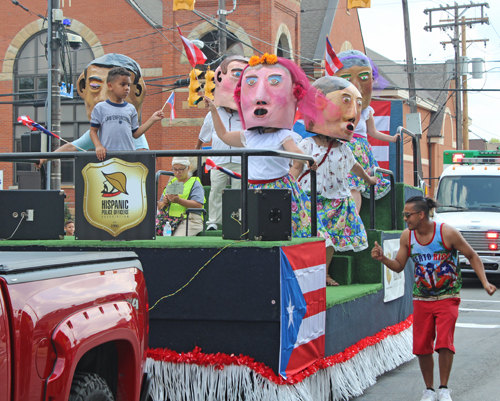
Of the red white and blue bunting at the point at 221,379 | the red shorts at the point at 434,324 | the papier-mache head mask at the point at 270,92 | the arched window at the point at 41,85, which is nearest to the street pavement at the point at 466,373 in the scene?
the red shorts at the point at 434,324

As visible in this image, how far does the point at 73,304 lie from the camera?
9.16 ft

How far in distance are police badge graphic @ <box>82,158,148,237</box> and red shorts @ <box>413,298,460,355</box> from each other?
248 cm

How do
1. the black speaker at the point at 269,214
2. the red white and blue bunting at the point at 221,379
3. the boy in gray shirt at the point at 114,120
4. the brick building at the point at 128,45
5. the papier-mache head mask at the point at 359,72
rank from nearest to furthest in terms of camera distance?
the red white and blue bunting at the point at 221,379 → the black speaker at the point at 269,214 → the boy in gray shirt at the point at 114,120 → the papier-mache head mask at the point at 359,72 → the brick building at the point at 128,45

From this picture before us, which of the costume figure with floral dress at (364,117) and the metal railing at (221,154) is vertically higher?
the costume figure with floral dress at (364,117)

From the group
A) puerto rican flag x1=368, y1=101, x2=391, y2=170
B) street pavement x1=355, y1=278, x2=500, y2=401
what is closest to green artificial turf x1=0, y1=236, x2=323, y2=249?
street pavement x1=355, y1=278, x2=500, y2=401

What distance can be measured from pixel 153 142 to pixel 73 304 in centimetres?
2570

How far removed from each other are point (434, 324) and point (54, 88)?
559 inches

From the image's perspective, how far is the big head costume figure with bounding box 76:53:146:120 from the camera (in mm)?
7480

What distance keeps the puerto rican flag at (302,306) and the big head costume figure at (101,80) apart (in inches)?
135

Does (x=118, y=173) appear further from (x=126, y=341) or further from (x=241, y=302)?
(x=126, y=341)

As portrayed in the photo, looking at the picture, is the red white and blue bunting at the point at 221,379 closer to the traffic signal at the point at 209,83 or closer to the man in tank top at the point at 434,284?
the man in tank top at the point at 434,284

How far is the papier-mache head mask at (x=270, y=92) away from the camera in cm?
612

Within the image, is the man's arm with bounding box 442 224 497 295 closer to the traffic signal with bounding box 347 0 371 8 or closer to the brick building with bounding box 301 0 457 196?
the traffic signal with bounding box 347 0 371 8

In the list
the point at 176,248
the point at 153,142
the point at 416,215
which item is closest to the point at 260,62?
the point at 416,215
